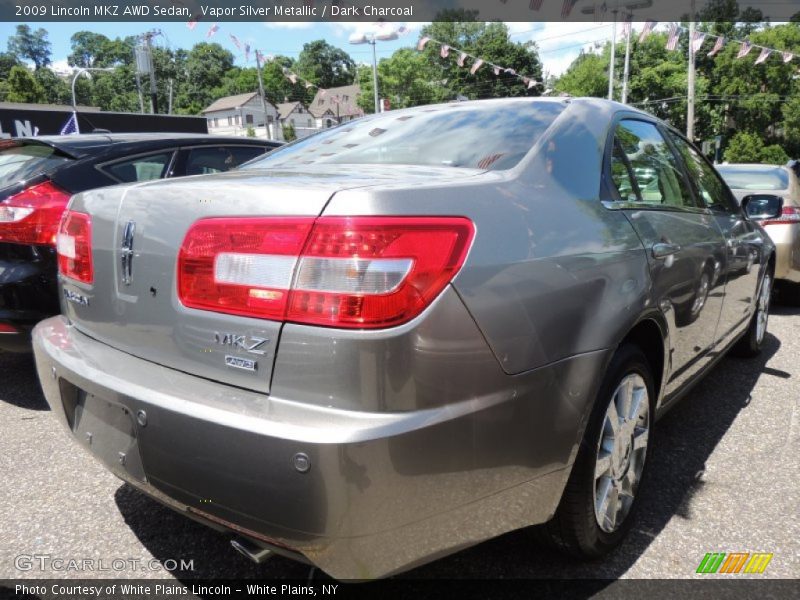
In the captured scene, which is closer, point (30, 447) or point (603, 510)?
point (603, 510)

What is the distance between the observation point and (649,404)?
2.24m

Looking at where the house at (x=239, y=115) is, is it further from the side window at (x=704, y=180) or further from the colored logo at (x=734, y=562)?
the colored logo at (x=734, y=562)

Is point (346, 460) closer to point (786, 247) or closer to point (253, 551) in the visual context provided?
point (253, 551)

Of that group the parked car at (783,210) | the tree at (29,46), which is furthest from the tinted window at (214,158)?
the tree at (29,46)

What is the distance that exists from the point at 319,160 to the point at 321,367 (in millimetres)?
1162

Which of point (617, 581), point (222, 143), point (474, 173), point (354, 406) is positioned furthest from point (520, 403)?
point (222, 143)

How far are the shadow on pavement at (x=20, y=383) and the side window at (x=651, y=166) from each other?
328 cm

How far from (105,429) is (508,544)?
139 cm

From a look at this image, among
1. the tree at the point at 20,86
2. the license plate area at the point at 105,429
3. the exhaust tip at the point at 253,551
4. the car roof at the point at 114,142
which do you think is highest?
the tree at the point at 20,86

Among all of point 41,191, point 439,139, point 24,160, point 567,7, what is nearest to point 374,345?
point 439,139

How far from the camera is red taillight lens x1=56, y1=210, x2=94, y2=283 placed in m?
1.91

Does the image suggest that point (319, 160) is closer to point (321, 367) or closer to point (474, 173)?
point (474, 173)

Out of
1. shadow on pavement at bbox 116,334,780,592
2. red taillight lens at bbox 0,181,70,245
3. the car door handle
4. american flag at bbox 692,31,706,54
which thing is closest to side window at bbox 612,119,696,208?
the car door handle

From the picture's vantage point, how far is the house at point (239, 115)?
80562mm
